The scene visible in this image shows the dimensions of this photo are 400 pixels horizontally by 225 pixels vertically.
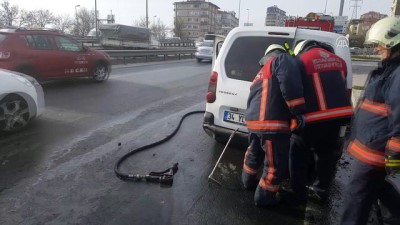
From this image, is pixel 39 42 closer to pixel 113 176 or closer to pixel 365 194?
pixel 113 176

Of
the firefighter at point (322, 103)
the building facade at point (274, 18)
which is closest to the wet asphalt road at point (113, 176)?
the firefighter at point (322, 103)

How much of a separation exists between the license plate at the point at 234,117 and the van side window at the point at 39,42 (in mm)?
6704

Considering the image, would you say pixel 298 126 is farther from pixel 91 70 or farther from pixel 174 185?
pixel 91 70

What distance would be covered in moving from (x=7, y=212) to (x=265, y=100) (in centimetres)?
261

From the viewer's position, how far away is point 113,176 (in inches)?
154

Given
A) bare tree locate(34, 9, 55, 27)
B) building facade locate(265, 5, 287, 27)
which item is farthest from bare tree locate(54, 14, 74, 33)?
building facade locate(265, 5, 287, 27)

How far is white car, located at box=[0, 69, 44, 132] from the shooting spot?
5.09 meters

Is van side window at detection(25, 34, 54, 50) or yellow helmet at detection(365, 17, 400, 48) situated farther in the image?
van side window at detection(25, 34, 54, 50)

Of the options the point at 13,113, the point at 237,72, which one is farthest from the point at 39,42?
the point at 237,72

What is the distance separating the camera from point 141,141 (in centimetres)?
524

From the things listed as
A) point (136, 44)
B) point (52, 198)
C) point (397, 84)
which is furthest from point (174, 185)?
point (136, 44)

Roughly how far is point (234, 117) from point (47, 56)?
6886 millimetres

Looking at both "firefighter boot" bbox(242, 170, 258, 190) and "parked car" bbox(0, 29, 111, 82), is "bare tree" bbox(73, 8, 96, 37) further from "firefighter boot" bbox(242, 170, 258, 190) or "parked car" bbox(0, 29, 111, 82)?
"firefighter boot" bbox(242, 170, 258, 190)

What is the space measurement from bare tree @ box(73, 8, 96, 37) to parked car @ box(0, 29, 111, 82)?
6641cm
